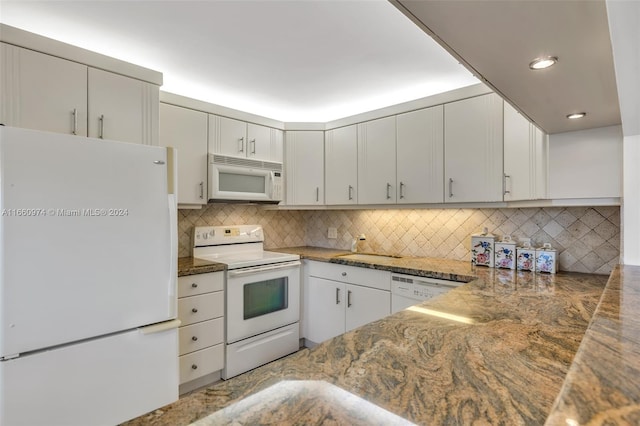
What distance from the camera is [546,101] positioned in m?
1.44

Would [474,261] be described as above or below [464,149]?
below

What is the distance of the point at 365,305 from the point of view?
273 cm

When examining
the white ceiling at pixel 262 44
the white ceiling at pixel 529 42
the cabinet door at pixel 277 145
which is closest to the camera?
the white ceiling at pixel 529 42

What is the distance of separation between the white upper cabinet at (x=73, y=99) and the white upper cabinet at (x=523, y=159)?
241 cm

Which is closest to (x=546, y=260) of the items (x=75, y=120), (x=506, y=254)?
(x=506, y=254)

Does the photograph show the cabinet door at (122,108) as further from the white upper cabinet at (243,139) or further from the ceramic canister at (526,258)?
the ceramic canister at (526,258)

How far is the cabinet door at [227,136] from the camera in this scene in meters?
2.83

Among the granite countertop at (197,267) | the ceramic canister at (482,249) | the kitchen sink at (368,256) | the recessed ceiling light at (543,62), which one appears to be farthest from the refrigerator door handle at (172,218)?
the ceramic canister at (482,249)

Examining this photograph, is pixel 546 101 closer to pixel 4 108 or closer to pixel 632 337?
pixel 632 337

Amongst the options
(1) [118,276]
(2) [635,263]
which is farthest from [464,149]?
(1) [118,276]

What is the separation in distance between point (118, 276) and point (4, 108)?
1.05 m

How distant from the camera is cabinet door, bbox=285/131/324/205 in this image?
Answer: 11.0 ft

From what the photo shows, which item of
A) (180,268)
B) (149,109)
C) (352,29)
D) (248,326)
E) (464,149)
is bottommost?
(248,326)

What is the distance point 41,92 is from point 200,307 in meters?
1.63
